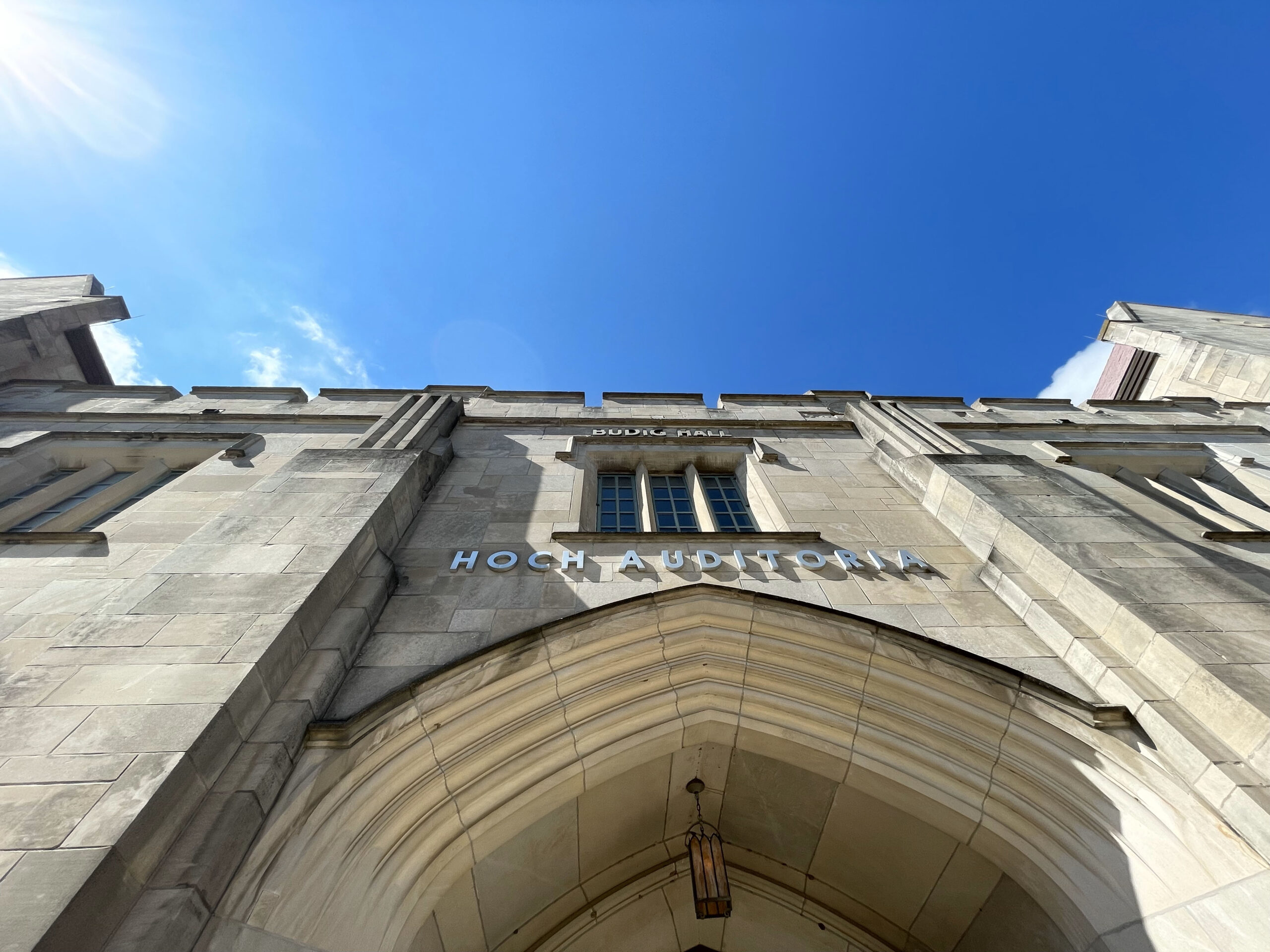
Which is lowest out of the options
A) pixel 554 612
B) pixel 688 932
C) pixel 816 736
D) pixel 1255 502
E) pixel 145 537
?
pixel 688 932

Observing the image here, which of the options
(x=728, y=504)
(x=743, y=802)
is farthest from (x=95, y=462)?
(x=743, y=802)

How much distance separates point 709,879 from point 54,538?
25.3 ft

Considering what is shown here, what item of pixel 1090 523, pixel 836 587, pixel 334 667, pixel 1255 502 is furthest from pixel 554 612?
pixel 1255 502

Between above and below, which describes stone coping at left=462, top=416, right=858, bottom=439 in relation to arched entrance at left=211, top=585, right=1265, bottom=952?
above

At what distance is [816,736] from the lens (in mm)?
4855

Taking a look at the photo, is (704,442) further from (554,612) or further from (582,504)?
(554,612)

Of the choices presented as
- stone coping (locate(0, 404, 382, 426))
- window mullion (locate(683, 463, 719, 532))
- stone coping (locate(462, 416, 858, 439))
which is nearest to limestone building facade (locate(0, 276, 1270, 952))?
window mullion (locate(683, 463, 719, 532))

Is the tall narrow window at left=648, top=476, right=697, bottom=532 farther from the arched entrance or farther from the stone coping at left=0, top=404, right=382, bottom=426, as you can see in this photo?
the stone coping at left=0, top=404, right=382, bottom=426

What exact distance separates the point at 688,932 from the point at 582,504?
483cm

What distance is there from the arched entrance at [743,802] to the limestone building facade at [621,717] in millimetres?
23

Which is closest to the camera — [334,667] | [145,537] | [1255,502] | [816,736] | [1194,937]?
[1194,937]

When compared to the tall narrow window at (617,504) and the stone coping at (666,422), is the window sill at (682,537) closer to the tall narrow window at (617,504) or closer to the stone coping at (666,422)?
the tall narrow window at (617,504)

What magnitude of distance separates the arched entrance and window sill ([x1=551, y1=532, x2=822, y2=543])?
131 centimetres

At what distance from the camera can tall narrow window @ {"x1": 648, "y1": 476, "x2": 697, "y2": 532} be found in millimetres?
8133
